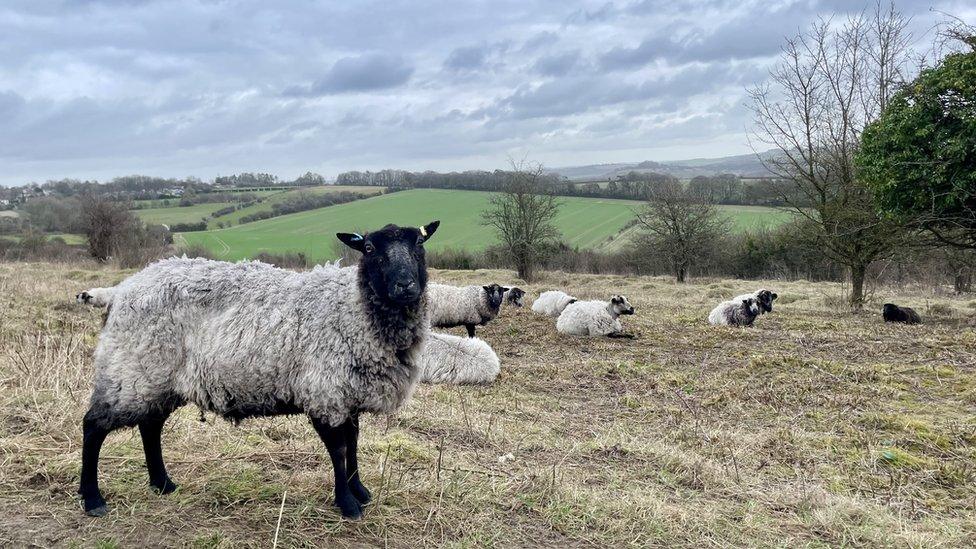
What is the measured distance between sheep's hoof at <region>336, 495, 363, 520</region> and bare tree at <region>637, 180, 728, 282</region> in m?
35.5

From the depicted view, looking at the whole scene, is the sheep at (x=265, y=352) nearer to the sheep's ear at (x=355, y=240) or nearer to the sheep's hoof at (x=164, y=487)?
the sheep's ear at (x=355, y=240)

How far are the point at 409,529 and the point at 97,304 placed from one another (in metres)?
16.3

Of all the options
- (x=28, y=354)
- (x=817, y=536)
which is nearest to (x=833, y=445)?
(x=817, y=536)

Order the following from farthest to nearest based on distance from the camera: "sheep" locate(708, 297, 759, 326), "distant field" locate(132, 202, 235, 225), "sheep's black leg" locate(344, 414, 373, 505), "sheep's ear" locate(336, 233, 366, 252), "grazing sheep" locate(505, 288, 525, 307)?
"distant field" locate(132, 202, 235, 225), "grazing sheep" locate(505, 288, 525, 307), "sheep" locate(708, 297, 759, 326), "sheep's ear" locate(336, 233, 366, 252), "sheep's black leg" locate(344, 414, 373, 505)

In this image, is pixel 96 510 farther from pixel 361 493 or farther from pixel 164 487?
pixel 361 493

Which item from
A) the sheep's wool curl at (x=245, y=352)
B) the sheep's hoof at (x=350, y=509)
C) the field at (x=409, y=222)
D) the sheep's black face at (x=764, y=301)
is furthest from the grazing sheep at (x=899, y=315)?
the field at (x=409, y=222)

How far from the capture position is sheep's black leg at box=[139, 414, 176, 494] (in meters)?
4.81

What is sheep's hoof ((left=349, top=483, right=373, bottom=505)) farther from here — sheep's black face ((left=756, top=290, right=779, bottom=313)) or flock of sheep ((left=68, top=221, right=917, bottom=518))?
sheep's black face ((left=756, top=290, right=779, bottom=313))

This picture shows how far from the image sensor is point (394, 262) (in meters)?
4.59

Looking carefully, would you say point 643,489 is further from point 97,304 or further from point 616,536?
point 97,304

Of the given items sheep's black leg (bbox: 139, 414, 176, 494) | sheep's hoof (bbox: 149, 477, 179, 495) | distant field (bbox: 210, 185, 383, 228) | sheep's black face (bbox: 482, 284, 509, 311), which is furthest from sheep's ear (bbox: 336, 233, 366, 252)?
distant field (bbox: 210, 185, 383, 228)

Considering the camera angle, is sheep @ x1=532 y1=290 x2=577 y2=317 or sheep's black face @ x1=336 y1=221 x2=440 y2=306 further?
sheep @ x1=532 y1=290 x2=577 y2=317

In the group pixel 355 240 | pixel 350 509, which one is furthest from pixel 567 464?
pixel 355 240

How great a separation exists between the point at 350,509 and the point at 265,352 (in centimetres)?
139
